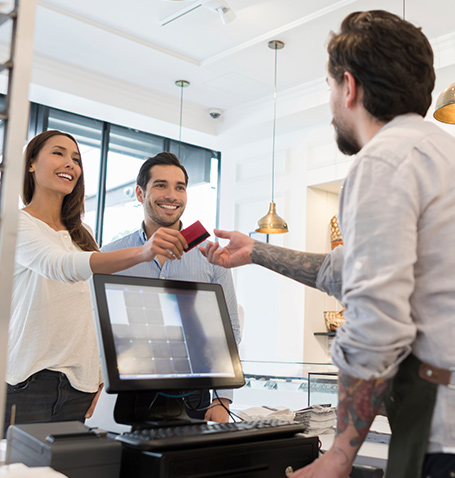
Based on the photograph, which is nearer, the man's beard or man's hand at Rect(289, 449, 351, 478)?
man's hand at Rect(289, 449, 351, 478)

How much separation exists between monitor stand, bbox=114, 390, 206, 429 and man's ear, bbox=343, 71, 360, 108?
69cm

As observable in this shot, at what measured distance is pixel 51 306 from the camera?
195 centimetres

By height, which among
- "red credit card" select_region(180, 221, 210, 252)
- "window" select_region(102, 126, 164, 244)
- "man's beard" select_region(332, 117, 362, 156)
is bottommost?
"red credit card" select_region(180, 221, 210, 252)

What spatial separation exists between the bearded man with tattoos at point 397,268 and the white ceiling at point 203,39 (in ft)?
12.3

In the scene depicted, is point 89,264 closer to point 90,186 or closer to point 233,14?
point 233,14

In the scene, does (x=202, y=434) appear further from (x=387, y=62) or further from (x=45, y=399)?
(x=45, y=399)

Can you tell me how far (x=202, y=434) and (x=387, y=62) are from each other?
0.73 meters

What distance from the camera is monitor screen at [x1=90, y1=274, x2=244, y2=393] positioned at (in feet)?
3.93

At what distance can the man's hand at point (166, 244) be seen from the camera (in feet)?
5.10

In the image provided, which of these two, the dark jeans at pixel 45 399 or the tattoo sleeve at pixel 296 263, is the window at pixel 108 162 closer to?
the dark jeans at pixel 45 399

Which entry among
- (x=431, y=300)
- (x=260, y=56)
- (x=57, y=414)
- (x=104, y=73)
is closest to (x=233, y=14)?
(x=260, y=56)

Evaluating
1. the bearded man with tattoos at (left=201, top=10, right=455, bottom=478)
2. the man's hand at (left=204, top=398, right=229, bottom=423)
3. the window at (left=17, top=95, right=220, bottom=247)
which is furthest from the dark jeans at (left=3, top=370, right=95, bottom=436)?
the window at (left=17, top=95, right=220, bottom=247)

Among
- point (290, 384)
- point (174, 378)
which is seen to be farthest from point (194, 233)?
point (290, 384)

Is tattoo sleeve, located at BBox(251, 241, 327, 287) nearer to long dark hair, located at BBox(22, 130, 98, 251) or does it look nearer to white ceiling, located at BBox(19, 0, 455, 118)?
long dark hair, located at BBox(22, 130, 98, 251)
